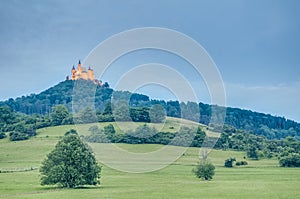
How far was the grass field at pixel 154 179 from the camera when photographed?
48094mm

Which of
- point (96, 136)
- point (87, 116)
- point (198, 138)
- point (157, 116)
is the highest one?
point (87, 116)

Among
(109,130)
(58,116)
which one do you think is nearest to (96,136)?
(109,130)

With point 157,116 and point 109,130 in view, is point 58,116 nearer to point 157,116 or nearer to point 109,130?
point 157,116

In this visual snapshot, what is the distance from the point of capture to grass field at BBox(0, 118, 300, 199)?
158 ft

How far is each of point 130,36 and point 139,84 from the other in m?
5.87

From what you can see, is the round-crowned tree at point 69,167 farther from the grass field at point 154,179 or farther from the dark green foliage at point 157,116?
the dark green foliage at point 157,116

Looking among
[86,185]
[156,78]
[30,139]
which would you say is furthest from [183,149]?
[156,78]

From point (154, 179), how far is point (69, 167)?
19.1m

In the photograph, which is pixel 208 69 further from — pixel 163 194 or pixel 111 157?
pixel 111 157

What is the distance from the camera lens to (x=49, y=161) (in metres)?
57.2

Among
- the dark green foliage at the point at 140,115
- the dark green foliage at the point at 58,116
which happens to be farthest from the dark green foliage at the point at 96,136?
the dark green foliage at the point at 58,116

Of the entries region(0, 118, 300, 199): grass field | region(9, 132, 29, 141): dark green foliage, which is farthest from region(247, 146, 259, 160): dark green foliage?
region(9, 132, 29, 141): dark green foliage

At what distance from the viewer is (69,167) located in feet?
184

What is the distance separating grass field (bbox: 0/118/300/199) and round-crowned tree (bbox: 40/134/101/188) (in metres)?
1.54
